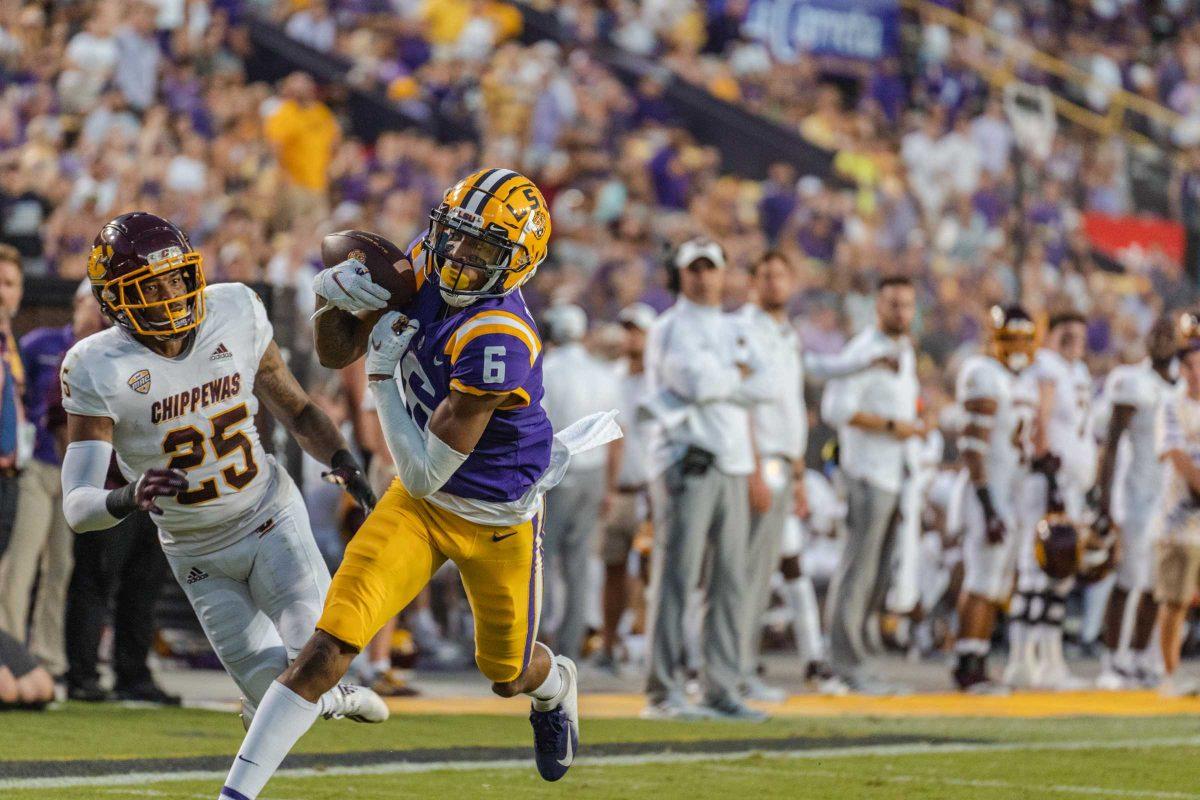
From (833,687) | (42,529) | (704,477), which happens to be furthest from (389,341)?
(833,687)

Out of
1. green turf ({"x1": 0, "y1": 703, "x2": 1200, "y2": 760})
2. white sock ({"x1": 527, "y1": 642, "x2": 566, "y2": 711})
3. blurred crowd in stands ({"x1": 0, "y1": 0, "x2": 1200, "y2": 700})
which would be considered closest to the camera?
white sock ({"x1": 527, "y1": 642, "x2": 566, "y2": 711})

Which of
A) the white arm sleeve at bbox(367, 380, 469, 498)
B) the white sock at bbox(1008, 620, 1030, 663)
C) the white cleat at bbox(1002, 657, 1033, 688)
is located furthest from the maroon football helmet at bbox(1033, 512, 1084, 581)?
the white arm sleeve at bbox(367, 380, 469, 498)

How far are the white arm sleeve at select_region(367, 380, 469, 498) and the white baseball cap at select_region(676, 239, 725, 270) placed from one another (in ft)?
11.7

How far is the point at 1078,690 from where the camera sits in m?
10.3

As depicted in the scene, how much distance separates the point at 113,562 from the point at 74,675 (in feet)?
1.69

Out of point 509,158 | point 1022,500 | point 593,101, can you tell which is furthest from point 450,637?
point 593,101

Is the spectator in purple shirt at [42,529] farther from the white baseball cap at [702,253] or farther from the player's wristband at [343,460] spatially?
the player's wristband at [343,460]

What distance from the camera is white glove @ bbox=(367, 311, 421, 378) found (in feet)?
16.8

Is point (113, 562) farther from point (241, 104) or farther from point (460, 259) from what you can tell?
point (241, 104)

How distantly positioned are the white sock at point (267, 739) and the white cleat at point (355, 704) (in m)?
0.36

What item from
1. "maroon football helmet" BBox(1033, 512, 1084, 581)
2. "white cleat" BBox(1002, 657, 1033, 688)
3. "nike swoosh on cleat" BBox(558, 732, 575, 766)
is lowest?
A: "white cleat" BBox(1002, 657, 1033, 688)

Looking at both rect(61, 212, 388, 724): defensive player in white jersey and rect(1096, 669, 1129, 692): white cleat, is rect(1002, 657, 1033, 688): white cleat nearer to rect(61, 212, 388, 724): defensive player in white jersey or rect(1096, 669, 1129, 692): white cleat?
rect(1096, 669, 1129, 692): white cleat

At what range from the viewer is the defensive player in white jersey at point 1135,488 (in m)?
10.1

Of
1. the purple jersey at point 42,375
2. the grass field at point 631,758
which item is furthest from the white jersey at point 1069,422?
the purple jersey at point 42,375
